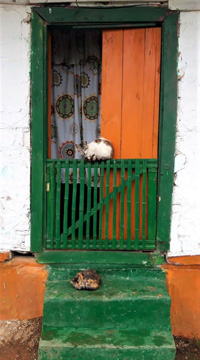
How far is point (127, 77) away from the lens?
126 inches

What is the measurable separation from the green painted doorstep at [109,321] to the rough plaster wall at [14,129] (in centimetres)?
69

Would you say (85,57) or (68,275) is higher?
(85,57)

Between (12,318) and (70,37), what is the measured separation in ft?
10.8

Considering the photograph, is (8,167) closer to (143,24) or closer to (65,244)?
(65,244)

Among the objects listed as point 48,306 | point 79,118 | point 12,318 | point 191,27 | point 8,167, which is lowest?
point 12,318

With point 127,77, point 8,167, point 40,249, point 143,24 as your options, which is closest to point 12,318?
point 40,249

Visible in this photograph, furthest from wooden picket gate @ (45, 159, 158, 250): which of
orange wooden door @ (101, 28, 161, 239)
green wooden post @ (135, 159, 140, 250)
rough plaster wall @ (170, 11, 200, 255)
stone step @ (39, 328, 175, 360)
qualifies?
stone step @ (39, 328, 175, 360)

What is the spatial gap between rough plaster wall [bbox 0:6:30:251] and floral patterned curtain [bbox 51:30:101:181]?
0.96 meters

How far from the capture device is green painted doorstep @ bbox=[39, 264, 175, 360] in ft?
8.01

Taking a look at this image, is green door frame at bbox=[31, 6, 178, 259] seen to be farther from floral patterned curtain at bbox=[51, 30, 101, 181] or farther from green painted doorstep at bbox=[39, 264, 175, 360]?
floral patterned curtain at bbox=[51, 30, 101, 181]

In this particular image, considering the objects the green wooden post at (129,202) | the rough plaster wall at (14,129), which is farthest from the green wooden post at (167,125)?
the rough plaster wall at (14,129)

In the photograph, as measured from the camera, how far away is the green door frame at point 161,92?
303 centimetres

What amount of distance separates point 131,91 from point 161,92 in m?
0.30

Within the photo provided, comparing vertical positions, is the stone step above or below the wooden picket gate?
below
